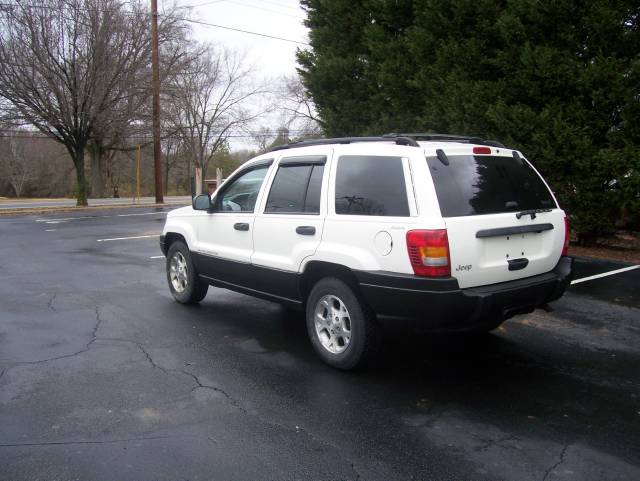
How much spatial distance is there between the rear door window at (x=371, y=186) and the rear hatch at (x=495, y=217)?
10.7 inches

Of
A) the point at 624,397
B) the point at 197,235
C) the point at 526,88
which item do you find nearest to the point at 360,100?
the point at 526,88

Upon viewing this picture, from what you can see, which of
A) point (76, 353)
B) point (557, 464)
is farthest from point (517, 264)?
point (76, 353)

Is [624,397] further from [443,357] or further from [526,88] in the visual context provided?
[526,88]

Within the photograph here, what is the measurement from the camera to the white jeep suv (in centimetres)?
398

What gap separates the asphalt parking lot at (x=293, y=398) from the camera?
3.13 m

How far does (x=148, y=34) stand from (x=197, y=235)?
24.0 m

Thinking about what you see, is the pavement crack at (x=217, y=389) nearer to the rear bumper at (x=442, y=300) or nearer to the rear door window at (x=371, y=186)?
the rear bumper at (x=442, y=300)

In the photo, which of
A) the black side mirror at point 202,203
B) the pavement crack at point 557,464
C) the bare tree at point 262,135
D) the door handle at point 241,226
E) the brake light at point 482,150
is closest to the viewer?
the pavement crack at point 557,464

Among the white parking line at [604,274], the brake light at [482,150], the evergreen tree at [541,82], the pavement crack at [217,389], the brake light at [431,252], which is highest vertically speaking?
the evergreen tree at [541,82]

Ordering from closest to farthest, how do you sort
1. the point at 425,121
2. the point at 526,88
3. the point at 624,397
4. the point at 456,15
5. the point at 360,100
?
the point at 624,397 → the point at 526,88 → the point at 456,15 → the point at 425,121 → the point at 360,100

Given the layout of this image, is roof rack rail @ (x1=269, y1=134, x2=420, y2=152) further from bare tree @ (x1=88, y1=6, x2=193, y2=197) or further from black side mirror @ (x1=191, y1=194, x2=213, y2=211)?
bare tree @ (x1=88, y1=6, x2=193, y2=197)

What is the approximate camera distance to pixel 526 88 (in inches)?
387

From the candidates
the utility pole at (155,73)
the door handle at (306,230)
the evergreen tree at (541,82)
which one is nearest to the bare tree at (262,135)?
the utility pole at (155,73)

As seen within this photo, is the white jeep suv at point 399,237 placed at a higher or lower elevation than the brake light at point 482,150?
lower
